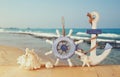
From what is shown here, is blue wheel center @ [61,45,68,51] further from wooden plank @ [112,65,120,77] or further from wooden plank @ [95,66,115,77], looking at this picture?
wooden plank @ [112,65,120,77]

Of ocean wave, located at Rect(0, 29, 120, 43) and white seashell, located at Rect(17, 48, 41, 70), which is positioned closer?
white seashell, located at Rect(17, 48, 41, 70)

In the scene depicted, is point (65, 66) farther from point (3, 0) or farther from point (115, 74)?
point (3, 0)

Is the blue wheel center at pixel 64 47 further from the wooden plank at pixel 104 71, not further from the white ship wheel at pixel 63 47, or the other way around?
the wooden plank at pixel 104 71

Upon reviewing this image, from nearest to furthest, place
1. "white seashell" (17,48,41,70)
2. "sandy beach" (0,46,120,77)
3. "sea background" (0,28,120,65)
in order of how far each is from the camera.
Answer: "sandy beach" (0,46,120,77) → "white seashell" (17,48,41,70) → "sea background" (0,28,120,65)

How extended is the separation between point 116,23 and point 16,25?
1025mm

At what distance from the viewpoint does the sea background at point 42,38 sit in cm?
283

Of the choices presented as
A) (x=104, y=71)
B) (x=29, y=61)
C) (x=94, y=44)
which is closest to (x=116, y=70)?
(x=104, y=71)

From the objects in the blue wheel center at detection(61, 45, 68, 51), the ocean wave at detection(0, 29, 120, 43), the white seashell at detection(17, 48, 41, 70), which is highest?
the ocean wave at detection(0, 29, 120, 43)

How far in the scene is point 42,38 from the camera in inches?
115

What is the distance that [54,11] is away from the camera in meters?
2.88

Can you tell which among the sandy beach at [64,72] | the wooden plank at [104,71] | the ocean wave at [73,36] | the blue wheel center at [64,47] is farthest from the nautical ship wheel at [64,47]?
the ocean wave at [73,36]

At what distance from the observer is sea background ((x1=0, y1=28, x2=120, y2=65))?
2.83m

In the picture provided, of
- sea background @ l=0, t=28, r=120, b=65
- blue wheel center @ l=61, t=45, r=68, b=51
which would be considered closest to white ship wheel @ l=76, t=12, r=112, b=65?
blue wheel center @ l=61, t=45, r=68, b=51

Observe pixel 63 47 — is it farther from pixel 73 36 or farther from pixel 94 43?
pixel 73 36
